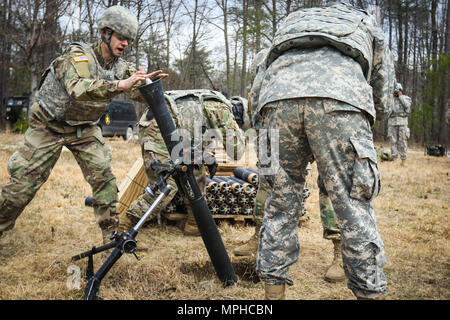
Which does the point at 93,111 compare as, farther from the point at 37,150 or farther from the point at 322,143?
the point at 322,143

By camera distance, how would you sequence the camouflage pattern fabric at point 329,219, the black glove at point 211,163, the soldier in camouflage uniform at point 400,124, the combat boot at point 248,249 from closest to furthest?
the black glove at point 211,163, the camouflage pattern fabric at point 329,219, the combat boot at point 248,249, the soldier in camouflage uniform at point 400,124

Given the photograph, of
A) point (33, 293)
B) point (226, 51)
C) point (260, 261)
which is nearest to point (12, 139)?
point (226, 51)

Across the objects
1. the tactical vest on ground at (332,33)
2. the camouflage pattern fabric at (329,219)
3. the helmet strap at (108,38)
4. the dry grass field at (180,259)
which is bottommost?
the dry grass field at (180,259)

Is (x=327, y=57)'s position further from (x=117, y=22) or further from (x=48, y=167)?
(x=48, y=167)

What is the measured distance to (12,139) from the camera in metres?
12.6

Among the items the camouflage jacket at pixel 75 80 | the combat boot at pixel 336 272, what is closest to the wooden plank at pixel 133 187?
the camouflage jacket at pixel 75 80

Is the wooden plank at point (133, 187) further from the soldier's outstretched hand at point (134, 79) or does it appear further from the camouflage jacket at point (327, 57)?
the camouflage jacket at point (327, 57)

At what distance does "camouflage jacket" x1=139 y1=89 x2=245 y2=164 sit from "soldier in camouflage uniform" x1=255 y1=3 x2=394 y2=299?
1.71 m

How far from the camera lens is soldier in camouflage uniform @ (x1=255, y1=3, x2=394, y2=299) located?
2.07 metres

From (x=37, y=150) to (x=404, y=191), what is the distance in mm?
6289

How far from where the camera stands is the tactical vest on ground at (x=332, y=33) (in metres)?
2.12

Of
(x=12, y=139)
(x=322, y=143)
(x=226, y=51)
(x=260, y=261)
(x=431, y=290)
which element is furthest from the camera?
(x=226, y=51)

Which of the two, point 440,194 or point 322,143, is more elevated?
point 322,143

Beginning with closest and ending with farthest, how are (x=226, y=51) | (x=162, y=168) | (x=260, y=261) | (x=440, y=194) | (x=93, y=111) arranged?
(x=260, y=261) < (x=162, y=168) < (x=93, y=111) < (x=440, y=194) < (x=226, y=51)
